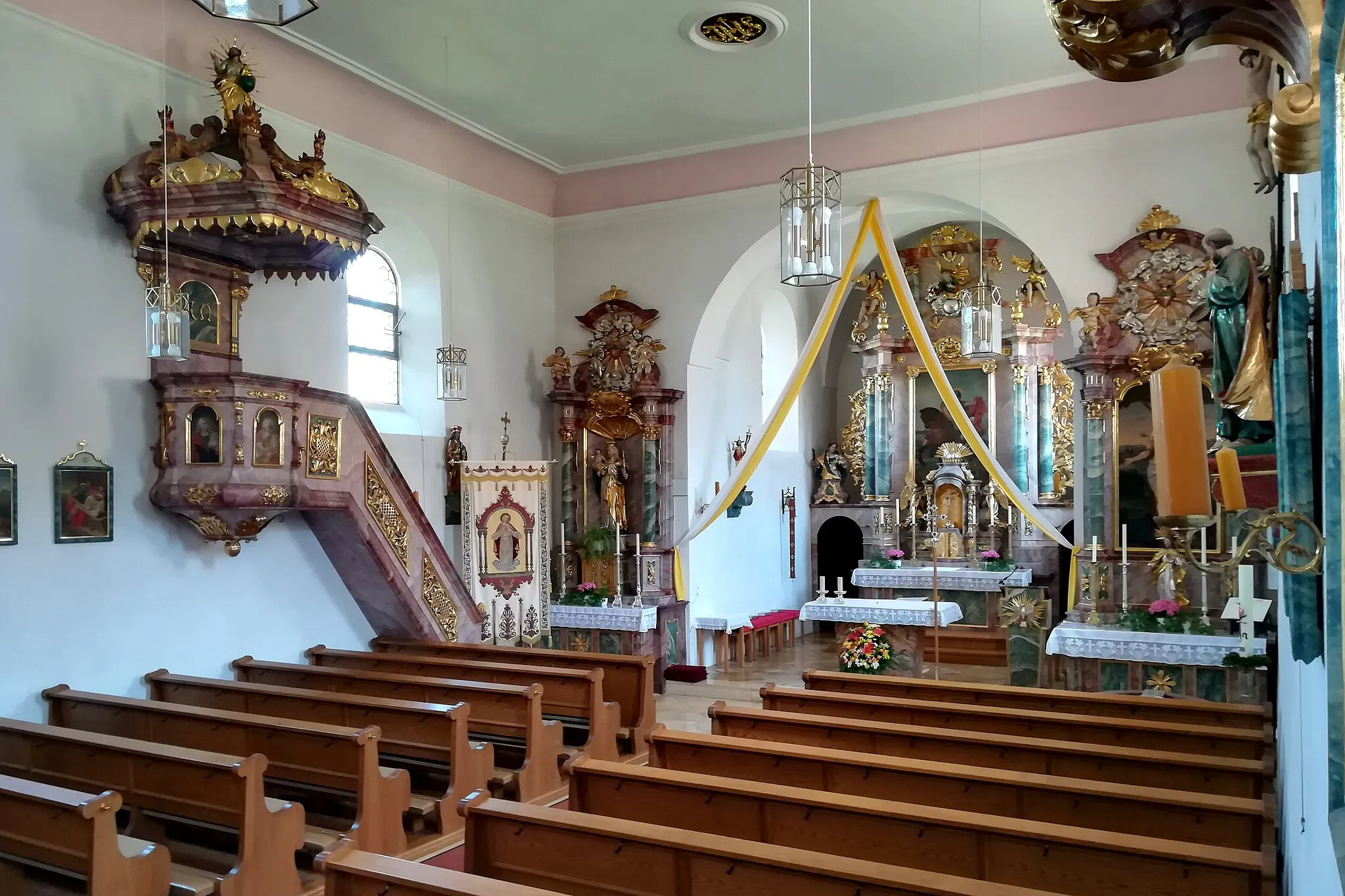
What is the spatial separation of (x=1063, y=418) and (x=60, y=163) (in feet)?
39.7

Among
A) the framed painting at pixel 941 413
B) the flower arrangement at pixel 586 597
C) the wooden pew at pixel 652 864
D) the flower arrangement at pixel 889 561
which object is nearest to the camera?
the wooden pew at pixel 652 864

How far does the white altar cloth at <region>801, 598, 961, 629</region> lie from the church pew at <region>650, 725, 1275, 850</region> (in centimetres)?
540

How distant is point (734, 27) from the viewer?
8188mm

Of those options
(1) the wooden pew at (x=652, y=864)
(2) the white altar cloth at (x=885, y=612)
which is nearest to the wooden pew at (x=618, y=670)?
(1) the wooden pew at (x=652, y=864)

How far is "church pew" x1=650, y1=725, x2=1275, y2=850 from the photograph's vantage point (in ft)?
12.1

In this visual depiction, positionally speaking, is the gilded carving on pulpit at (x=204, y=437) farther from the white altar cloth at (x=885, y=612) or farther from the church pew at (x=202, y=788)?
the white altar cloth at (x=885, y=612)

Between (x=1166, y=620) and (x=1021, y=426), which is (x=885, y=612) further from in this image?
(x=1021, y=426)

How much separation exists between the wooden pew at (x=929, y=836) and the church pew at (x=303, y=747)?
1325mm

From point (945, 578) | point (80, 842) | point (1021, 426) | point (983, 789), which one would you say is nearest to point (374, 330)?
point (80, 842)

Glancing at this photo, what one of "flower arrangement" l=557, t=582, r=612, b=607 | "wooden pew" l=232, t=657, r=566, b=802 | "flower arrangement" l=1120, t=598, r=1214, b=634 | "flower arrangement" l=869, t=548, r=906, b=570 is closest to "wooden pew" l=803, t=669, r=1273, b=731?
"flower arrangement" l=1120, t=598, r=1214, b=634

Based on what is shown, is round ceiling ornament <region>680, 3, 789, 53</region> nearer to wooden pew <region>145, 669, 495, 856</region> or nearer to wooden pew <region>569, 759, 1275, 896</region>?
wooden pew <region>145, 669, 495, 856</region>

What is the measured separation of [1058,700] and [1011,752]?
1555 mm

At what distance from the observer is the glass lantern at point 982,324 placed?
7730mm

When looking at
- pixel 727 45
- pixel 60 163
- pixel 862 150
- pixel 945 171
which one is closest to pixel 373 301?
pixel 60 163
